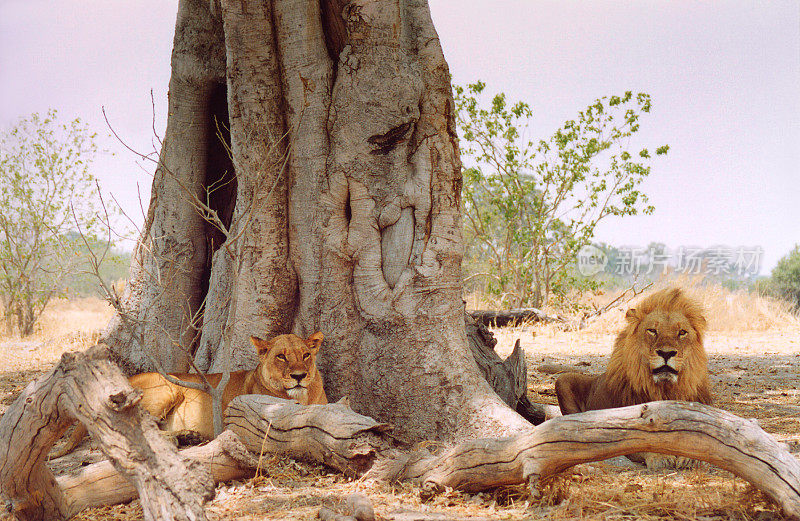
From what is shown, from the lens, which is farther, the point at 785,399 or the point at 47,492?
the point at 785,399

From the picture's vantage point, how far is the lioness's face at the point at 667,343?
506 cm

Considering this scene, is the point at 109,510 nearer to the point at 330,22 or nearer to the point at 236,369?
the point at 236,369

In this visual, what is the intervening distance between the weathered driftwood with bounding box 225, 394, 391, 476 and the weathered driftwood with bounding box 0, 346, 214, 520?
1.04 metres

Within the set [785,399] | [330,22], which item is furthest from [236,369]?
[785,399]

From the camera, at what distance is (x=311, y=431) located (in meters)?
4.29

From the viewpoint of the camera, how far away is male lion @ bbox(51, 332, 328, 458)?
506cm

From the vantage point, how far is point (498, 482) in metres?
3.77

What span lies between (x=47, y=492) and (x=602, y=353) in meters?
9.23

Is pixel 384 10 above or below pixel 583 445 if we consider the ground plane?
above

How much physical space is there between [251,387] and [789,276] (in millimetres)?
29531

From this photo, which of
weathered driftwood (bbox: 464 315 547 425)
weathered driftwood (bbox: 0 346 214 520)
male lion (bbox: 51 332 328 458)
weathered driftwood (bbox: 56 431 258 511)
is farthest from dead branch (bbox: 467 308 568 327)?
weathered driftwood (bbox: 0 346 214 520)

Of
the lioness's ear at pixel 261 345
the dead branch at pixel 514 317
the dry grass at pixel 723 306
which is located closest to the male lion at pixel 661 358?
the lioness's ear at pixel 261 345

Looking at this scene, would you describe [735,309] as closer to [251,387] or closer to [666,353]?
[666,353]

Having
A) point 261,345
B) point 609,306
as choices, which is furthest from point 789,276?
point 261,345
